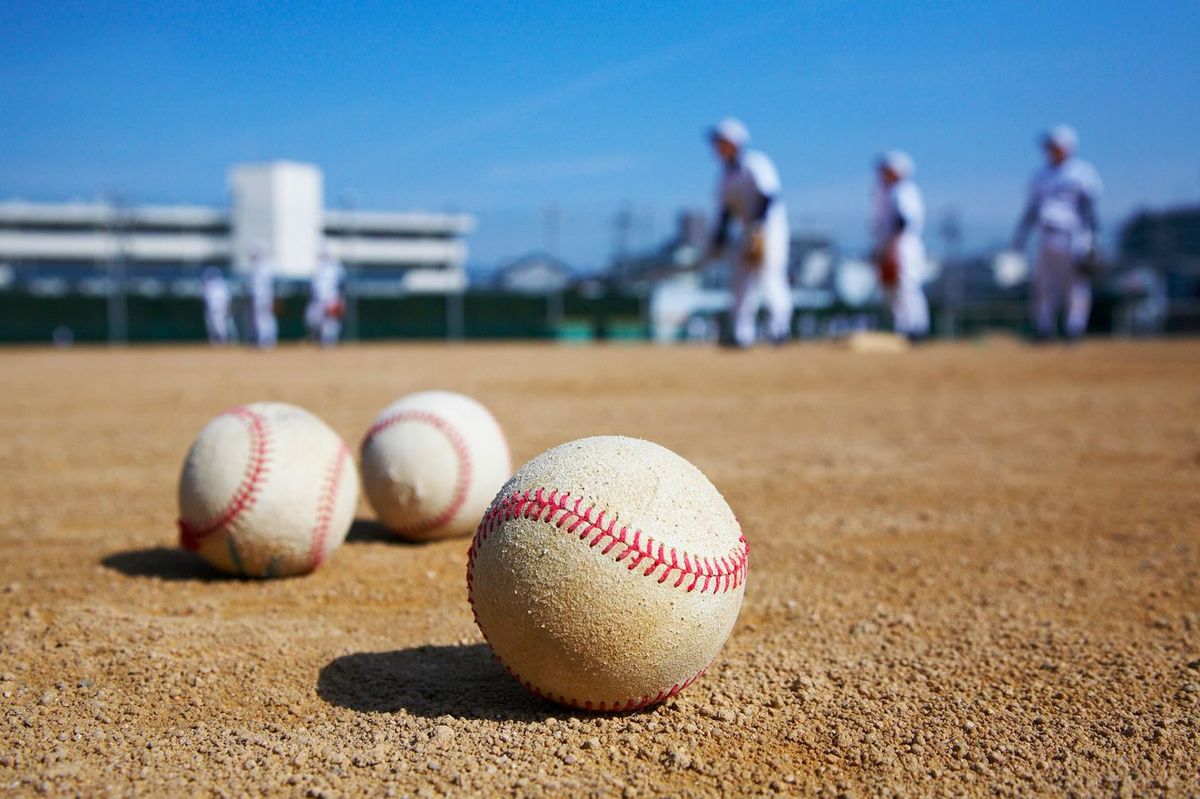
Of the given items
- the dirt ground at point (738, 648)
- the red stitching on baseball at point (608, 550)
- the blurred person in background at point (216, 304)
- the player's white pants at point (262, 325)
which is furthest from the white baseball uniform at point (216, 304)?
the red stitching on baseball at point (608, 550)

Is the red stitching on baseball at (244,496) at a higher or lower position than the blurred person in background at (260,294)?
lower

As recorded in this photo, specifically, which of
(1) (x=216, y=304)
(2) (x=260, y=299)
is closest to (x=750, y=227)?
(2) (x=260, y=299)

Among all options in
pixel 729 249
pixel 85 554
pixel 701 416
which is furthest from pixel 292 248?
pixel 85 554

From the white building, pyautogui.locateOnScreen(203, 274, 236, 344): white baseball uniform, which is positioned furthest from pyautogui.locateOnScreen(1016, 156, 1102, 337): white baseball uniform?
the white building

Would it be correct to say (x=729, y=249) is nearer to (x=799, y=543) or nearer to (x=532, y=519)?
(x=799, y=543)

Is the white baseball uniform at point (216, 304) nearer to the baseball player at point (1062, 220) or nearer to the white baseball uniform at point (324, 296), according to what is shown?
the white baseball uniform at point (324, 296)

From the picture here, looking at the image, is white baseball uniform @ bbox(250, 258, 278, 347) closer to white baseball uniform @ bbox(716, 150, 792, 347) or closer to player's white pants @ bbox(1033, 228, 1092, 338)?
white baseball uniform @ bbox(716, 150, 792, 347)
